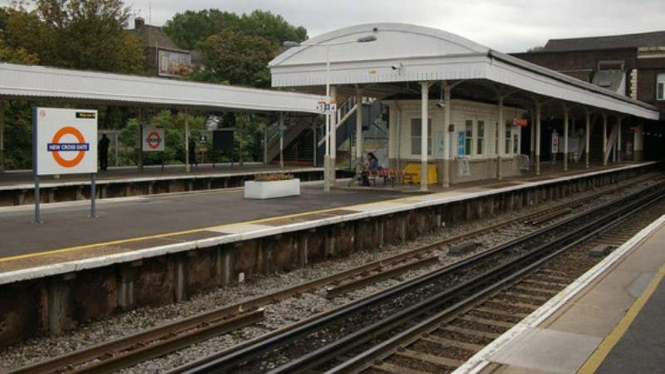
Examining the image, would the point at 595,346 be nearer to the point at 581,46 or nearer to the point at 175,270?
the point at 175,270

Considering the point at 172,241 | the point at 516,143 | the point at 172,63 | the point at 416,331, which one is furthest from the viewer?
the point at 172,63

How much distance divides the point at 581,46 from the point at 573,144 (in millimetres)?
24431

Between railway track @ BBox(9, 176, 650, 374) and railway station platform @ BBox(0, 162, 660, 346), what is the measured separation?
1.51 meters

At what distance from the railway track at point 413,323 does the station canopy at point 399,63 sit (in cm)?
771

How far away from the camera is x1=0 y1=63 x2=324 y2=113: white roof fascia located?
21266 mm

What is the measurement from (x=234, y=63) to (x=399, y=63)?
37.9 metres

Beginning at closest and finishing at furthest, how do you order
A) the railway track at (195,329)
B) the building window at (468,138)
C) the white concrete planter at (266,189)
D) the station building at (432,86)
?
the railway track at (195,329) → the white concrete planter at (266,189) → the station building at (432,86) → the building window at (468,138)

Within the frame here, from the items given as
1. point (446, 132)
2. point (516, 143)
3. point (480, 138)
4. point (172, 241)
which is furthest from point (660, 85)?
point (172, 241)

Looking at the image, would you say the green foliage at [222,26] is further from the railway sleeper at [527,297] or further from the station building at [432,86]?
the railway sleeper at [527,297]

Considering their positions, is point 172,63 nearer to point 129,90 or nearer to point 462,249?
point 129,90

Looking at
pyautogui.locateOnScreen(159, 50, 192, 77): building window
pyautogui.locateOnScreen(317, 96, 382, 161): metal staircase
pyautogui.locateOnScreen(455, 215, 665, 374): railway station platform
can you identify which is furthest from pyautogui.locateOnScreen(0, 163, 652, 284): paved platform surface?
pyautogui.locateOnScreen(159, 50, 192, 77): building window

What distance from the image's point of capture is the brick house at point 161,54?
230 feet

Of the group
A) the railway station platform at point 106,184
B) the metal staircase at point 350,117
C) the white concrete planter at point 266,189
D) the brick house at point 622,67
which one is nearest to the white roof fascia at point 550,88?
the white concrete planter at point 266,189

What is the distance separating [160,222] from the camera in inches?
539
